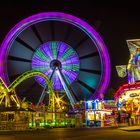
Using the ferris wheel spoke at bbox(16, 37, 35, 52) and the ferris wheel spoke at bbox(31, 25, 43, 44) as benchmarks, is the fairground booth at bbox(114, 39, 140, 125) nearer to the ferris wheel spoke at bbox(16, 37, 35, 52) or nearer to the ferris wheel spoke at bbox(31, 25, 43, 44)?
the ferris wheel spoke at bbox(31, 25, 43, 44)

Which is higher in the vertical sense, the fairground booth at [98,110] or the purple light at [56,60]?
the purple light at [56,60]

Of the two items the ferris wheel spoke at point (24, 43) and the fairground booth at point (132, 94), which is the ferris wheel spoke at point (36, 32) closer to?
the ferris wheel spoke at point (24, 43)

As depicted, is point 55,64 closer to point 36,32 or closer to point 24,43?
point 24,43

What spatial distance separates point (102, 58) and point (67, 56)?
17.6 ft

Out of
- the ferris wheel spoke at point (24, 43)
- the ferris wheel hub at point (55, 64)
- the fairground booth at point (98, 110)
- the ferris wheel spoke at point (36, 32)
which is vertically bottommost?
the fairground booth at point (98, 110)

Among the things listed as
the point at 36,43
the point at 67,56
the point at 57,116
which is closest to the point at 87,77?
the point at 67,56

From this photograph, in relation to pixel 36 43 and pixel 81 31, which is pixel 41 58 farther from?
pixel 81 31

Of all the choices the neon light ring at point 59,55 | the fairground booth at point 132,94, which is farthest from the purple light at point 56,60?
the fairground booth at point 132,94

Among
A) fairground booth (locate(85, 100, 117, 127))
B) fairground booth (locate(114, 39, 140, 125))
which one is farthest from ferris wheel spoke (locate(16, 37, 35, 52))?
fairground booth (locate(114, 39, 140, 125))

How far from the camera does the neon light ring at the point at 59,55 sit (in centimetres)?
5103

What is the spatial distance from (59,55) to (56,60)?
3.47ft

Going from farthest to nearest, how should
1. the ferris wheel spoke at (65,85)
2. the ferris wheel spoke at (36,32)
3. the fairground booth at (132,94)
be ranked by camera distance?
1. the ferris wheel spoke at (36,32)
2. the ferris wheel spoke at (65,85)
3. the fairground booth at (132,94)

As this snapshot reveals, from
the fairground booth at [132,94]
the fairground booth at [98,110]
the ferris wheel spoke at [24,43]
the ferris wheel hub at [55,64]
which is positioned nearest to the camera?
the fairground booth at [132,94]

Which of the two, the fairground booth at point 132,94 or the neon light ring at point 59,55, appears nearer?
the fairground booth at point 132,94
